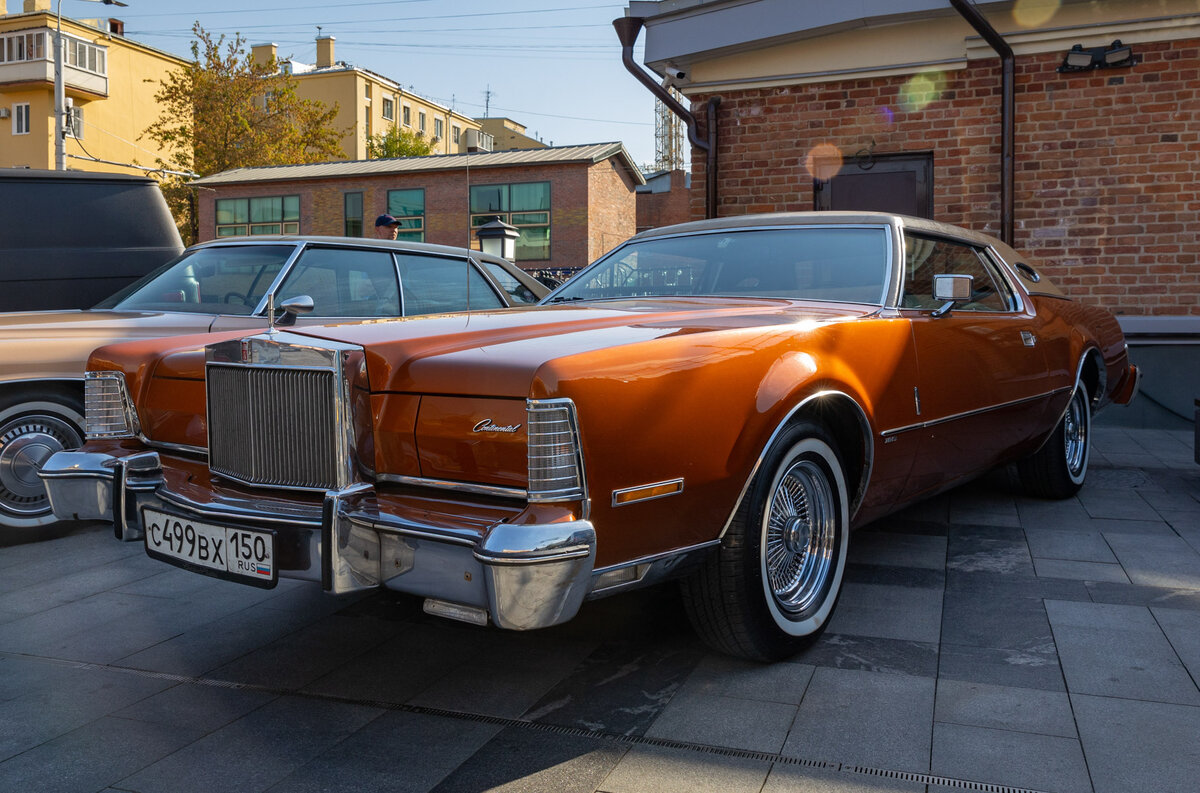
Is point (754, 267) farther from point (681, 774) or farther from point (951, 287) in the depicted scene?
point (681, 774)

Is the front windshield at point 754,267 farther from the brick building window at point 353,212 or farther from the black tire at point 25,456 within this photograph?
the brick building window at point 353,212

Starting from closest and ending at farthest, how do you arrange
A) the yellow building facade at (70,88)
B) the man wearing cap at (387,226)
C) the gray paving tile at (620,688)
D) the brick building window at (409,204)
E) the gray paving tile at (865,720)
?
the gray paving tile at (865,720), the gray paving tile at (620,688), the man wearing cap at (387,226), the brick building window at (409,204), the yellow building facade at (70,88)

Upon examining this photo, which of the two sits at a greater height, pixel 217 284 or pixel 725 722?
pixel 217 284

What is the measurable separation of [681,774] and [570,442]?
866mm

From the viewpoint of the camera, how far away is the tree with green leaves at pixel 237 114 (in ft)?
109

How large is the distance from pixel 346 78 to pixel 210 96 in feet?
92.4

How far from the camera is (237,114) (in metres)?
33.7

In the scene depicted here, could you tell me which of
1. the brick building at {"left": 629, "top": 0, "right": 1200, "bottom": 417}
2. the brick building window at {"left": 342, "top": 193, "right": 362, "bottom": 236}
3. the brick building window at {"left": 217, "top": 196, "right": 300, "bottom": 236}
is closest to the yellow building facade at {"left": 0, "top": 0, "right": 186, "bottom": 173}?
the brick building window at {"left": 217, "top": 196, "right": 300, "bottom": 236}

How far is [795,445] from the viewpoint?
3.07m

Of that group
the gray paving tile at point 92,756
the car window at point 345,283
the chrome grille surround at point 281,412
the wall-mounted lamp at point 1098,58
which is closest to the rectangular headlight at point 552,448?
the chrome grille surround at point 281,412

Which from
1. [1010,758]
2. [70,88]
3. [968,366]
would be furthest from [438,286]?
[70,88]

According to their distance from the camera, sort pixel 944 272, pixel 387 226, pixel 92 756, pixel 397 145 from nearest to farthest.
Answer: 1. pixel 92 756
2. pixel 944 272
3. pixel 387 226
4. pixel 397 145

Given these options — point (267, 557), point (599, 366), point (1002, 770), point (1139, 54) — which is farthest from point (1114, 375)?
point (267, 557)

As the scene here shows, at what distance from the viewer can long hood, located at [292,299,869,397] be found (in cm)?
253
